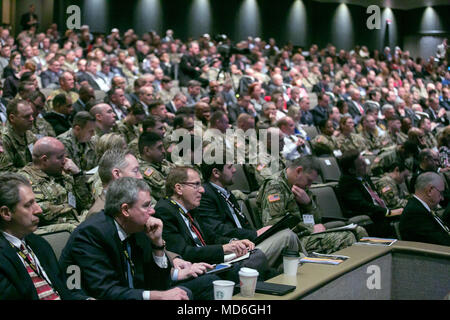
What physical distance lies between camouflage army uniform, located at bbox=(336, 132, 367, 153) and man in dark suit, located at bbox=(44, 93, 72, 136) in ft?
10.7

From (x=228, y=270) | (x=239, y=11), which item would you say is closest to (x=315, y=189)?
(x=228, y=270)

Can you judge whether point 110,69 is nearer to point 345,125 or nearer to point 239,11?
point 345,125

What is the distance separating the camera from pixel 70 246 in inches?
73.9

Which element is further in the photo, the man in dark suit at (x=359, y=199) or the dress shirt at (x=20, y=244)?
the man in dark suit at (x=359, y=199)

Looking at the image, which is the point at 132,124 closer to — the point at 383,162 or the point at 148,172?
the point at 148,172

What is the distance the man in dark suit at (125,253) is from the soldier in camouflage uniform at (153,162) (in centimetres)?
130

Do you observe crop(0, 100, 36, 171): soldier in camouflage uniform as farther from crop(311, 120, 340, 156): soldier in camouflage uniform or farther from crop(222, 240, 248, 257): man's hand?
crop(311, 120, 340, 156): soldier in camouflage uniform

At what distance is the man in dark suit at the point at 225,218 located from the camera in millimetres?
2607

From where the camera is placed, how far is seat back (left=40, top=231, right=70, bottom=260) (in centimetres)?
207

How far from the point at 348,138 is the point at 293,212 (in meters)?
3.35

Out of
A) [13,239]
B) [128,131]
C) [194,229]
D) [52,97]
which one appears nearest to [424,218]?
[194,229]

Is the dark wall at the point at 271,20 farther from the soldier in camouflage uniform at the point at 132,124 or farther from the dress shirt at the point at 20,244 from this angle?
the dress shirt at the point at 20,244

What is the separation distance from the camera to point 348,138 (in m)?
6.34

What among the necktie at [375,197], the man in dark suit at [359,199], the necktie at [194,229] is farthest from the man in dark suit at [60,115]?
the necktie at [375,197]
